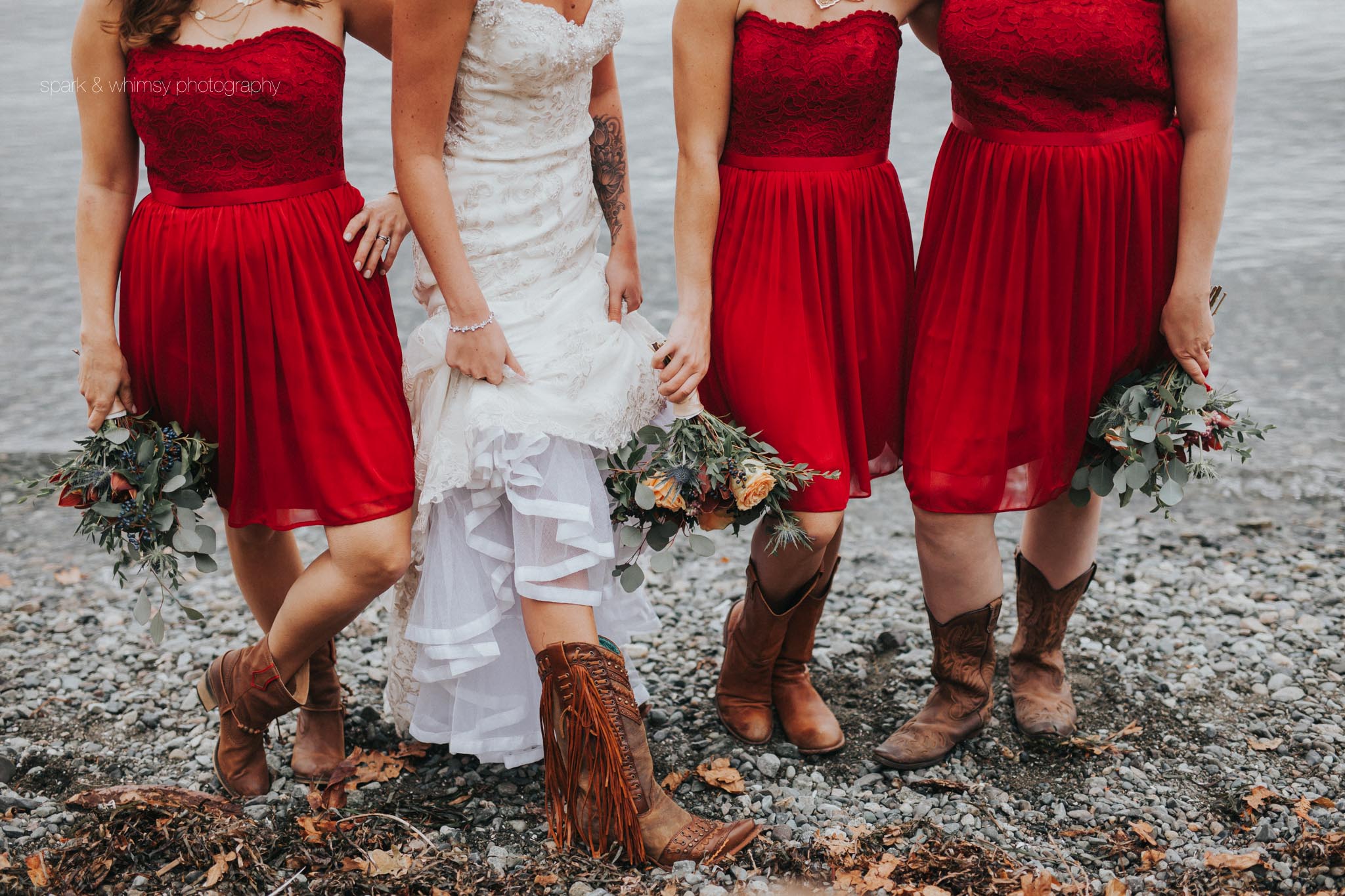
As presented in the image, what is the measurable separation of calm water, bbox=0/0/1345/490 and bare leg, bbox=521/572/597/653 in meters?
3.85

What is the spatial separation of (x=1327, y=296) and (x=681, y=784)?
7.41 metres

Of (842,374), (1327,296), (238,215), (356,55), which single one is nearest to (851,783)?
(842,374)

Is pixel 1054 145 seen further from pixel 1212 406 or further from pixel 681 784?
pixel 681 784

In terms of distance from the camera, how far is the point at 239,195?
2643mm

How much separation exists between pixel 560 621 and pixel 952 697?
1178mm

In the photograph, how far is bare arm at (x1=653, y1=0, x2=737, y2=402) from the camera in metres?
2.66

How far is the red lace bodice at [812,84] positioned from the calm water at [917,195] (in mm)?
3504

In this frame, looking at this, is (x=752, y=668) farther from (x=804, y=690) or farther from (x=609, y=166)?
(x=609, y=166)

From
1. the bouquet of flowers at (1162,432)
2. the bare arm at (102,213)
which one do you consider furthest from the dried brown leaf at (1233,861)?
the bare arm at (102,213)

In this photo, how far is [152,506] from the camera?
2.76 metres

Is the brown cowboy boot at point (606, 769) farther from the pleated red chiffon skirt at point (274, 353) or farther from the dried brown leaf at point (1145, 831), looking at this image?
the dried brown leaf at point (1145, 831)

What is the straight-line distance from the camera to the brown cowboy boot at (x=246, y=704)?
9.75 feet

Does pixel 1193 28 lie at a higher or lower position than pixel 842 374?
higher

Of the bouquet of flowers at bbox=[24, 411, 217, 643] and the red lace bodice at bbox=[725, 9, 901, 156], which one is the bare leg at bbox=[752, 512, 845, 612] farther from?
the bouquet of flowers at bbox=[24, 411, 217, 643]
